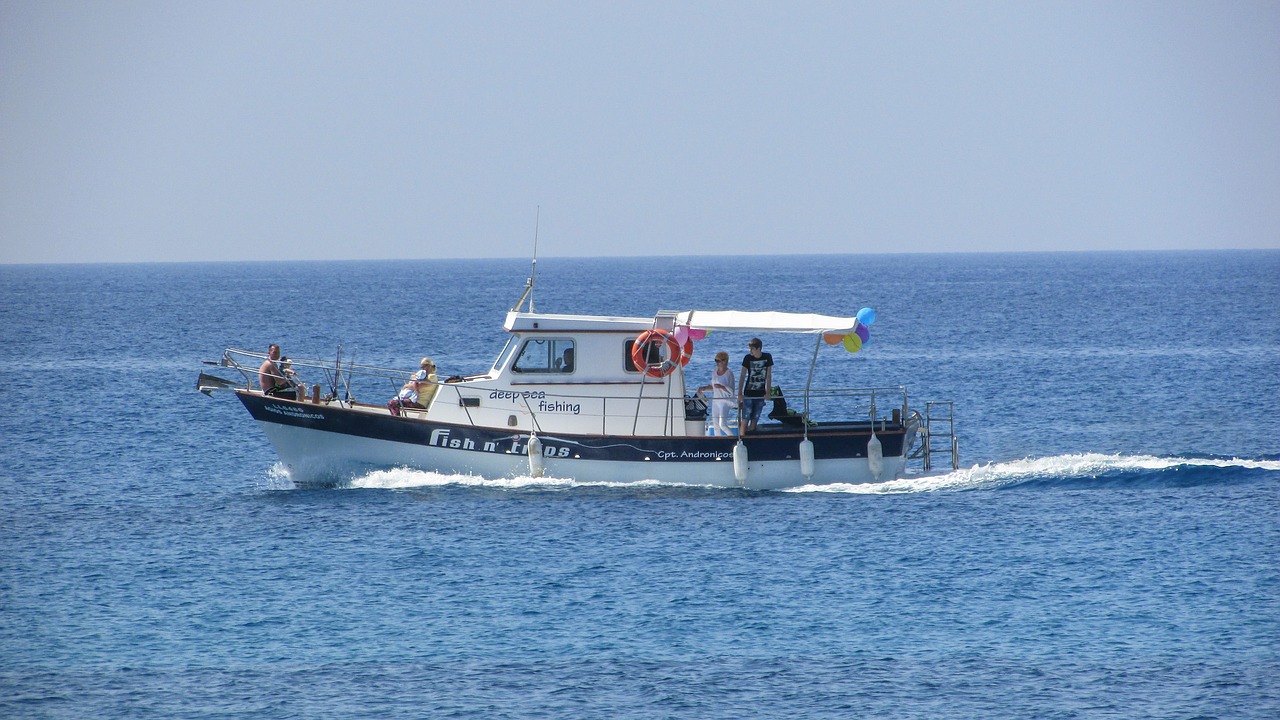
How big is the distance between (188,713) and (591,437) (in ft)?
34.8

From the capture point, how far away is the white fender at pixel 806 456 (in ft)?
80.4

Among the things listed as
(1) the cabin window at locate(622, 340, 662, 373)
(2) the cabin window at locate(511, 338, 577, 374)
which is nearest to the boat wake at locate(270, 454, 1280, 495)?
(2) the cabin window at locate(511, 338, 577, 374)

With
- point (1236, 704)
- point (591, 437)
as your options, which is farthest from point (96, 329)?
point (1236, 704)

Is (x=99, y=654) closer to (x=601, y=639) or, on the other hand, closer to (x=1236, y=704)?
(x=601, y=639)

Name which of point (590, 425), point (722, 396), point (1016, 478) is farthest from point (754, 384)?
point (1016, 478)

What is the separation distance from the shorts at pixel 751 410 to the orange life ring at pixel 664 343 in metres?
1.48

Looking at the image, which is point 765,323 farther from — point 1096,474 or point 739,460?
point 1096,474

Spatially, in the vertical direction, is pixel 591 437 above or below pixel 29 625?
above

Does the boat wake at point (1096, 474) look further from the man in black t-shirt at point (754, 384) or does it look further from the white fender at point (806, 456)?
the man in black t-shirt at point (754, 384)

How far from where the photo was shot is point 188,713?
15039 millimetres

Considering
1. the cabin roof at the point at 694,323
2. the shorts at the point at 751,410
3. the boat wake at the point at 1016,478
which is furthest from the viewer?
the boat wake at the point at 1016,478

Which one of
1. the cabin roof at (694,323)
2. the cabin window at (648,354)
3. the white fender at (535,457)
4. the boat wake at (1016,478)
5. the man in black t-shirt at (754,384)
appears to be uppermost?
the cabin roof at (694,323)

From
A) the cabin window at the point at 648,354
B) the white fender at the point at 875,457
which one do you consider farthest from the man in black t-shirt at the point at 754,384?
the white fender at the point at 875,457

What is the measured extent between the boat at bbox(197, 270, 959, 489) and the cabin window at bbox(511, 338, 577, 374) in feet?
0.08
